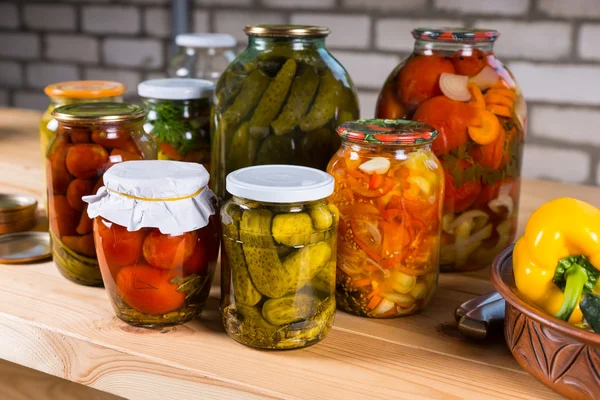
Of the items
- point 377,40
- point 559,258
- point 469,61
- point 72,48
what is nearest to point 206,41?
point 469,61

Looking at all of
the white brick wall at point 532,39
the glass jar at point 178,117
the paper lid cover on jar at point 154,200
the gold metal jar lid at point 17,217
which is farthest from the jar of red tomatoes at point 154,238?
the white brick wall at point 532,39

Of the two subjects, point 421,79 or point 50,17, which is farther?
point 50,17

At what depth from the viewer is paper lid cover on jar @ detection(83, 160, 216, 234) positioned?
69 centimetres

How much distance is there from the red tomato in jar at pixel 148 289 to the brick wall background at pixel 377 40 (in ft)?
5.01

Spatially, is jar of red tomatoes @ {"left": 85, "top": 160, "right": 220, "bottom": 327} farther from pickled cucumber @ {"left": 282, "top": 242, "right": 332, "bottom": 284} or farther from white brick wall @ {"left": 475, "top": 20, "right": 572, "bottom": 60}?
white brick wall @ {"left": 475, "top": 20, "right": 572, "bottom": 60}

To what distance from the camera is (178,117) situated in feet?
3.13

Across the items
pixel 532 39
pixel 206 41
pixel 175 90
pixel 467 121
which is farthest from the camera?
pixel 532 39

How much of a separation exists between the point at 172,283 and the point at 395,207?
0.78ft

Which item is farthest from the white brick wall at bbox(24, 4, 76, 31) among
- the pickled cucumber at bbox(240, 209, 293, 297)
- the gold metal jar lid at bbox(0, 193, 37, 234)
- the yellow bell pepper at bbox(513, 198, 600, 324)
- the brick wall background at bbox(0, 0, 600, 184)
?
the yellow bell pepper at bbox(513, 198, 600, 324)

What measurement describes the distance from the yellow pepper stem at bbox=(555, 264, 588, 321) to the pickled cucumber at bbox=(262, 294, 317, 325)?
0.23m

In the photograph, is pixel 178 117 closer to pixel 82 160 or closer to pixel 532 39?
pixel 82 160

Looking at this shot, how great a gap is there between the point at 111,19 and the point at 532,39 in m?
1.49

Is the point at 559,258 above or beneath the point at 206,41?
beneath

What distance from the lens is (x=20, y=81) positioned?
113 inches
